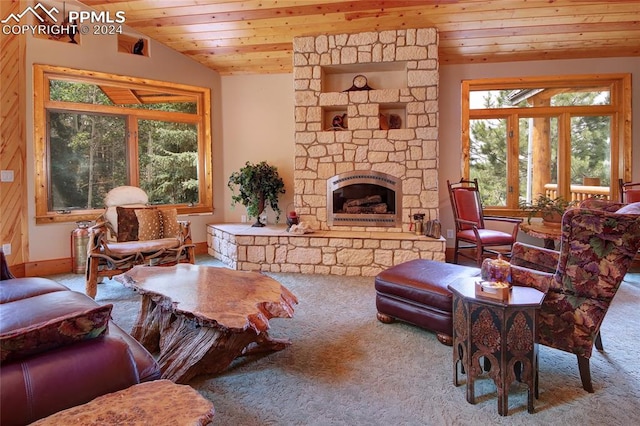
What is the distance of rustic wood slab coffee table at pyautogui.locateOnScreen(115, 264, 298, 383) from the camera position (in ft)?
6.28

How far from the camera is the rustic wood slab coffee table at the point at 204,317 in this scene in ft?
6.28

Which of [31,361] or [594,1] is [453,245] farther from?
[31,361]

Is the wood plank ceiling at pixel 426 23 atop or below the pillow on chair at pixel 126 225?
atop

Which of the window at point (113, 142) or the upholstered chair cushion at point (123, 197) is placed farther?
the window at point (113, 142)

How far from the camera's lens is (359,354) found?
7.82ft

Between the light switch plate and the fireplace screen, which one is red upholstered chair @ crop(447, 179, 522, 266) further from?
the light switch plate

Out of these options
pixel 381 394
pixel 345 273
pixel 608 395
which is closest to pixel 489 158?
pixel 345 273

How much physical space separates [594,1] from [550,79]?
1064mm

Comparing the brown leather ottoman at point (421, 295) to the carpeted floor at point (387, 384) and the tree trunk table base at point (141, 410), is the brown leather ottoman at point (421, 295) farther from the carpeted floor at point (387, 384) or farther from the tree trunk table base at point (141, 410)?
the tree trunk table base at point (141, 410)

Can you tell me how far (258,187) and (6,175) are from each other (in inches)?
110

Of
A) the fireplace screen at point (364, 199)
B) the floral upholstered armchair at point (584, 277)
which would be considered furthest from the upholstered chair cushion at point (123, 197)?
the floral upholstered armchair at point (584, 277)

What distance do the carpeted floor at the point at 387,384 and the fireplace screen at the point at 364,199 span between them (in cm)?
203

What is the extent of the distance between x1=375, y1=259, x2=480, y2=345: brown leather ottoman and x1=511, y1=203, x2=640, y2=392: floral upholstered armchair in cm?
52

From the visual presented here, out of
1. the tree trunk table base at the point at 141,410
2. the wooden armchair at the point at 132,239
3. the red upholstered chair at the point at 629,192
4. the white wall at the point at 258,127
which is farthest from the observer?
the white wall at the point at 258,127
